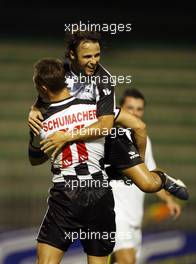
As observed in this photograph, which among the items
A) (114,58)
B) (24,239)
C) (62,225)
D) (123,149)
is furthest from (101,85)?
(114,58)

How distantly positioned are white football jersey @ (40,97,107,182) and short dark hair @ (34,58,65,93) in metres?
0.13

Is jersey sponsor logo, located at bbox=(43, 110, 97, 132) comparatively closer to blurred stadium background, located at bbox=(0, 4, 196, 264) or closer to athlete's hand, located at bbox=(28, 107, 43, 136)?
athlete's hand, located at bbox=(28, 107, 43, 136)

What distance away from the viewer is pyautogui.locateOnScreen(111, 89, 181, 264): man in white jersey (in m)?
7.80

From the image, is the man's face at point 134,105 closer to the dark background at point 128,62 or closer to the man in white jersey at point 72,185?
the man in white jersey at point 72,185

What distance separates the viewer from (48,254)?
6.03 metres

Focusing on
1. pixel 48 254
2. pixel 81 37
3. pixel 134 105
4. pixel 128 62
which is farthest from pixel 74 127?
pixel 128 62

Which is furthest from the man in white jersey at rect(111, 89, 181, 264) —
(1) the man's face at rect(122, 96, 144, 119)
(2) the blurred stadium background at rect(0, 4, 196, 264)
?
(2) the blurred stadium background at rect(0, 4, 196, 264)

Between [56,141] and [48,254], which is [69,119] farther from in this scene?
[48,254]

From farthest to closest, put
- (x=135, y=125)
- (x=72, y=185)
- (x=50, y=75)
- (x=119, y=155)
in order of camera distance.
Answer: (x=135, y=125)
(x=119, y=155)
(x=72, y=185)
(x=50, y=75)

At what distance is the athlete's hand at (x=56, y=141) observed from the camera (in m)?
6.04

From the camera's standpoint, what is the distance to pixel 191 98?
1362 centimetres

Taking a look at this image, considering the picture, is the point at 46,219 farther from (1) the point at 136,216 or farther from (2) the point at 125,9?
(2) the point at 125,9

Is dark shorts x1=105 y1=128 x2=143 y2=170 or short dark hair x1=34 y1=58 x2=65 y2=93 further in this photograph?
dark shorts x1=105 y1=128 x2=143 y2=170

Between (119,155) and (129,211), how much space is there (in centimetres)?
177
